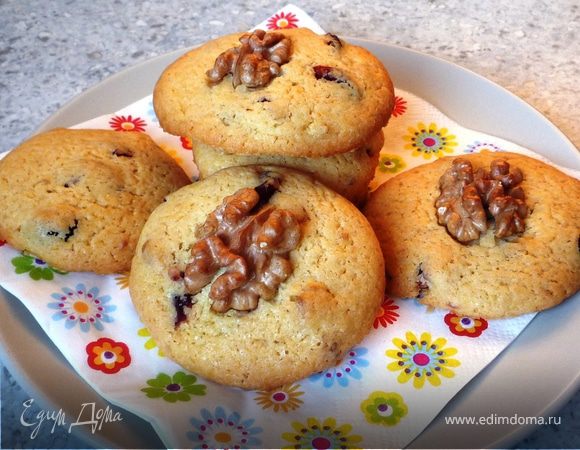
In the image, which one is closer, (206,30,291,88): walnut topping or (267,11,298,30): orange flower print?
(206,30,291,88): walnut topping

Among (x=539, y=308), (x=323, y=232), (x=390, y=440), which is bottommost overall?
(x=390, y=440)

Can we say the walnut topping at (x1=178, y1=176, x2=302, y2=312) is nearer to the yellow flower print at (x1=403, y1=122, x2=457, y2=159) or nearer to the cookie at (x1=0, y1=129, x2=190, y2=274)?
the cookie at (x1=0, y1=129, x2=190, y2=274)

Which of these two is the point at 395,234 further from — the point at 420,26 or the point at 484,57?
the point at 420,26

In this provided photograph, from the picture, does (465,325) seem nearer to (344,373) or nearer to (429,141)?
(344,373)

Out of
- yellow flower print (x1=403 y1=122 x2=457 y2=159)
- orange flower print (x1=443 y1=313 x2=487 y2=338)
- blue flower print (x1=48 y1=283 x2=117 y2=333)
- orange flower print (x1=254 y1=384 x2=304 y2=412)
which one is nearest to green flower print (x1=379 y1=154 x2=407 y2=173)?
yellow flower print (x1=403 y1=122 x2=457 y2=159)

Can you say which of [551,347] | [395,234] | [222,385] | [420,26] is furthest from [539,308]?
[420,26]

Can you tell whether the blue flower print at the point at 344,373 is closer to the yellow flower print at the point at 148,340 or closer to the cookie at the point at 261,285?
the cookie at the point at 261,285
